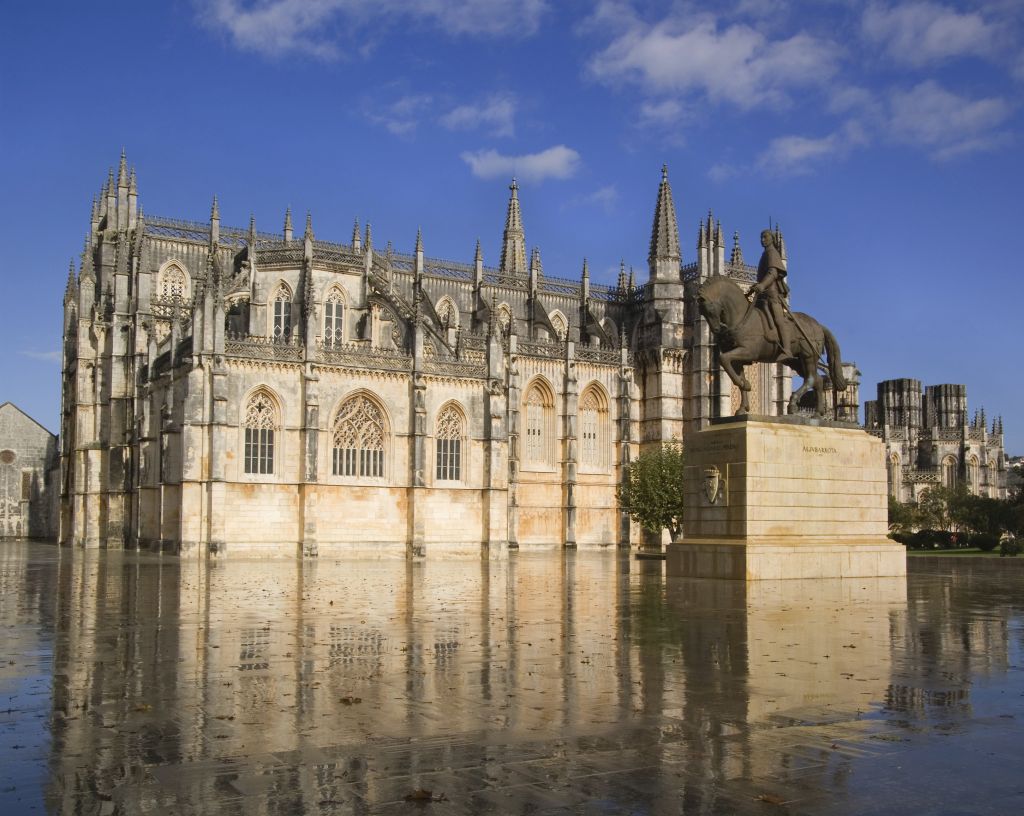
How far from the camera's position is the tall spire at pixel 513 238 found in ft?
284

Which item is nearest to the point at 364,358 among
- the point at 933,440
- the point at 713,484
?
the point at 713,484

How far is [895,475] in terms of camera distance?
9762 centimetres

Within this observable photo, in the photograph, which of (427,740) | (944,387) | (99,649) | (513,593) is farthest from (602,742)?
(944,387)

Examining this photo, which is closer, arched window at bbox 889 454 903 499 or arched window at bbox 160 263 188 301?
arched window at bbox 160 263 188 301

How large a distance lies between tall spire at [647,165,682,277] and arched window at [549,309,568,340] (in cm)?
696

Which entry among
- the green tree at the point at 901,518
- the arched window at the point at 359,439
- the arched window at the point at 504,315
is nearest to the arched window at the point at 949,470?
the green tree at the point at 901,518

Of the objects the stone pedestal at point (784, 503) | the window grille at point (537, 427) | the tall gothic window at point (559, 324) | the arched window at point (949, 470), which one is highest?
the tall gothic window at point (559, 324)

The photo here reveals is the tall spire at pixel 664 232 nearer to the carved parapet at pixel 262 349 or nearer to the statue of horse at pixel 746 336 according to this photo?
the carved parapet at pixel 262 349

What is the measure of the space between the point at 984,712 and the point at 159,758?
722 cm

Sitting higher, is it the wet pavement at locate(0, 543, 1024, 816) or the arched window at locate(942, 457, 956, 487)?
the arched window at locate(942, 457, 956, 487)

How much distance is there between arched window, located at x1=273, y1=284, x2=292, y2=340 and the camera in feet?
196

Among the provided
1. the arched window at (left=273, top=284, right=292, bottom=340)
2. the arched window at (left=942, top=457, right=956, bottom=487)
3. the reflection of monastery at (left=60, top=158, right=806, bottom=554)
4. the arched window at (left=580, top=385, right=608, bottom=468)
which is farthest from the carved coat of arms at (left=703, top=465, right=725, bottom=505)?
the arched window at (left=942, top=457, right=956, bottom=487)

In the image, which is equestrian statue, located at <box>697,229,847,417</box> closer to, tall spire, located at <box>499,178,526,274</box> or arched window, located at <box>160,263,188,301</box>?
arched window, located at <box>160,263,188,301</box>

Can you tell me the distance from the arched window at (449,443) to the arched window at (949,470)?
64.5 metres
